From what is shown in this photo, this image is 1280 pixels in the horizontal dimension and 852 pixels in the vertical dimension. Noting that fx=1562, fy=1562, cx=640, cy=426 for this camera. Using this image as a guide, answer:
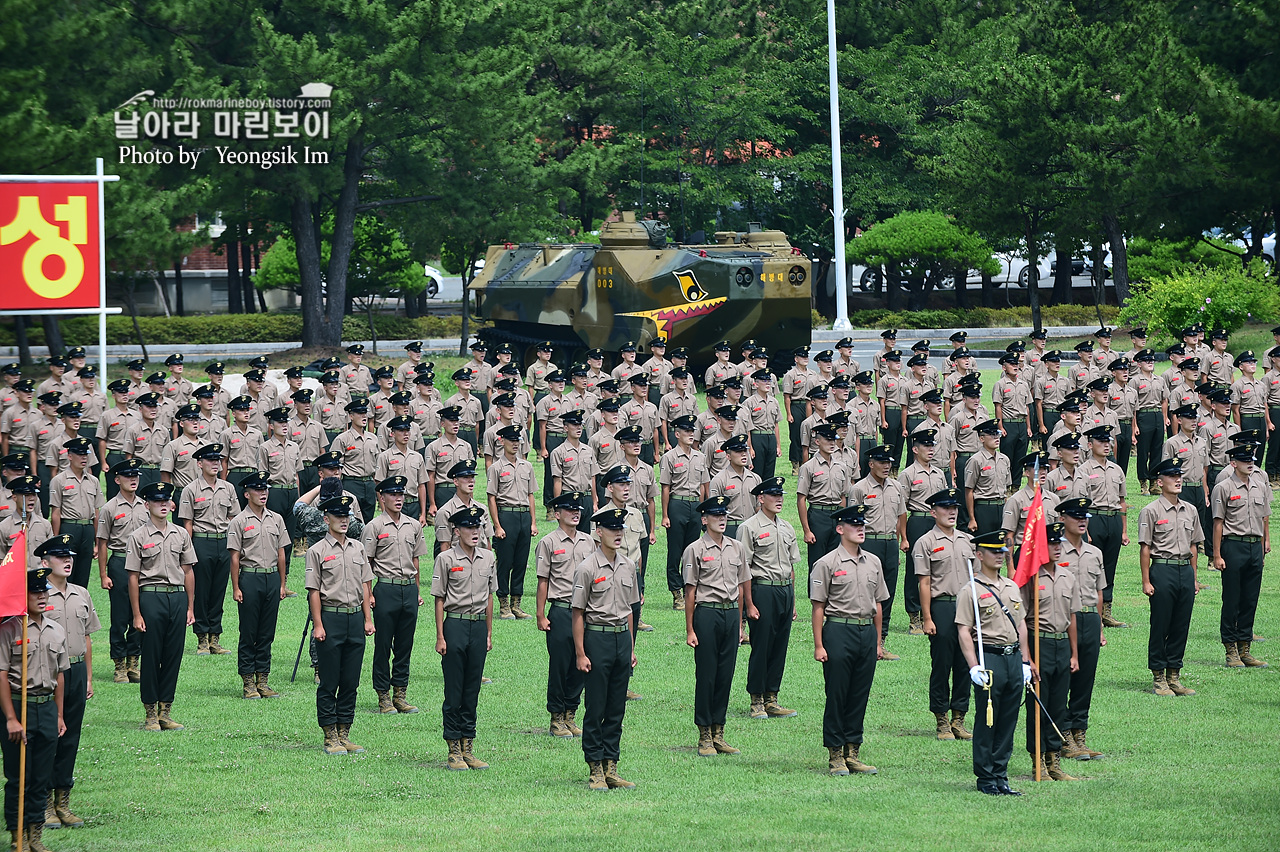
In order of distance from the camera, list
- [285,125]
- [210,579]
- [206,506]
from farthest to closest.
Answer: [285,125]
[210,579]
[206,506]

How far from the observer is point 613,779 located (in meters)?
10.3

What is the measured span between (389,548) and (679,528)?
454 centimetres

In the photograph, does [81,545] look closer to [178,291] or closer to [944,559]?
[944,559]

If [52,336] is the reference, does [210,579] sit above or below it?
below

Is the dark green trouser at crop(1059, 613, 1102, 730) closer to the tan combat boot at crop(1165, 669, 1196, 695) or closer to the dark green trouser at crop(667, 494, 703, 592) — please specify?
the tan combat boot at crop(1165, 669, 1196, 695)

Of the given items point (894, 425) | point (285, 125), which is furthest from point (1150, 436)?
point (285, 125)

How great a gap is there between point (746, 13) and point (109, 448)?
39.9 m

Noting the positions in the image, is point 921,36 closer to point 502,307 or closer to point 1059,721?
point 502,307

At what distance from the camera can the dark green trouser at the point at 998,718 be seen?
998 centimetres

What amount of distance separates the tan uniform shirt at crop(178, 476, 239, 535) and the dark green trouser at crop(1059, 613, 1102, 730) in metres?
7.30

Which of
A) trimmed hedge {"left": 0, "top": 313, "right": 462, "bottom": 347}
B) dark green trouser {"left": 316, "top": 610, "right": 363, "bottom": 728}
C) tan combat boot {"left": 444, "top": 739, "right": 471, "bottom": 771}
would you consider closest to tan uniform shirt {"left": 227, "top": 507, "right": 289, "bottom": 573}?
dark green trouser {"left": 316, "top": 610, "right": 363, "bottom": 728}

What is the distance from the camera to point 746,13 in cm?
5462

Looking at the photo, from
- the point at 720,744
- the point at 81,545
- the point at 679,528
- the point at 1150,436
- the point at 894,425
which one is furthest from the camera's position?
the point at 894,425

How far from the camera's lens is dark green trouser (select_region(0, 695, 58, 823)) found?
9281mm
